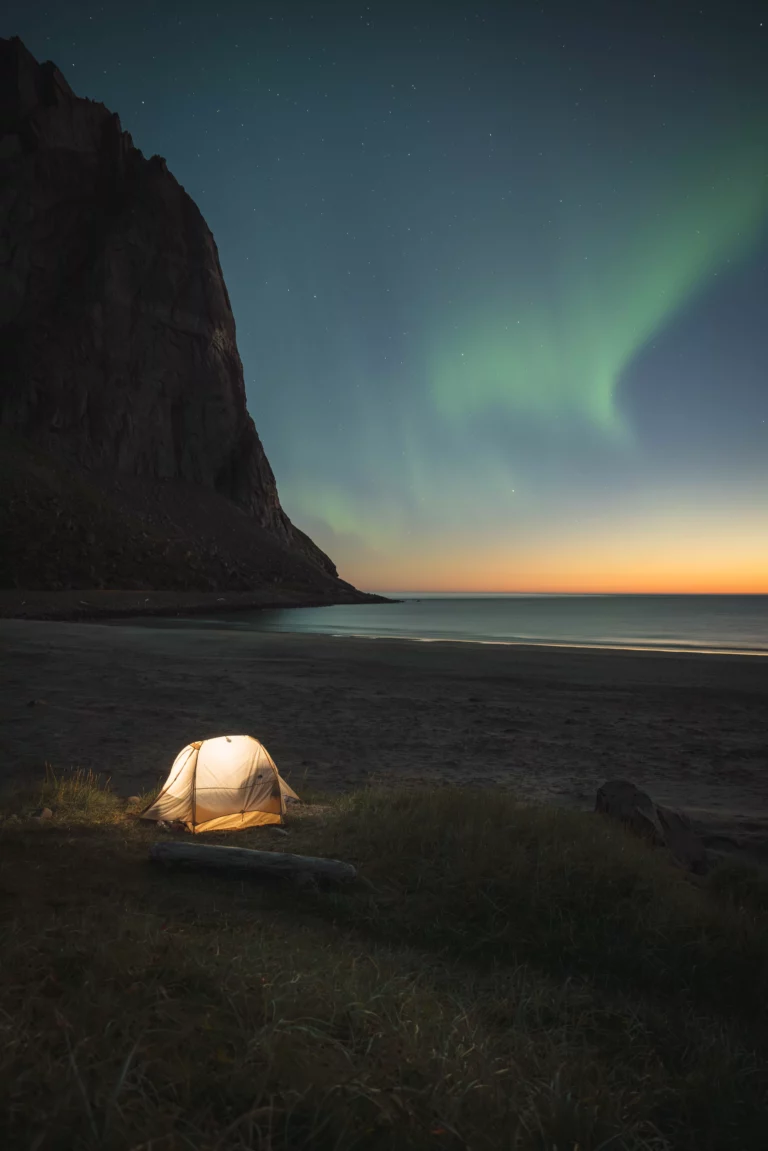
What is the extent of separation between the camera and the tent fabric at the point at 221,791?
756 centimetres

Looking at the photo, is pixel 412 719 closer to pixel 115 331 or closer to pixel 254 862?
pixel 254 862

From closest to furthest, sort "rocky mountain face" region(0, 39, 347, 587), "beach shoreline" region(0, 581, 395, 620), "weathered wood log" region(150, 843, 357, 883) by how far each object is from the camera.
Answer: "weathered wood log" region(150, 843, 357, 883) → "beach shoreline" region(0, 581, 395, 620) → "rocky mountain face" region(0, 39, 347, 587)

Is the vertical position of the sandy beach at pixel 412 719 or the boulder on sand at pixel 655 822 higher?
the boulder on sand at pixel 655 822

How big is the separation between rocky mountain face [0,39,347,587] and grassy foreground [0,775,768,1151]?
84.7 m

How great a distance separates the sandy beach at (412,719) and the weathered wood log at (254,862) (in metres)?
3.28

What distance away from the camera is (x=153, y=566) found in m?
77.3

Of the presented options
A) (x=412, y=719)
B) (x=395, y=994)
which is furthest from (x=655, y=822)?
(x=412, y=719)

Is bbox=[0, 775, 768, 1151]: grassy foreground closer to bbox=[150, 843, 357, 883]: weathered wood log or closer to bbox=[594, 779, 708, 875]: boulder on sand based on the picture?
bbox=[150, 843, 357, 883]: weathered wood log

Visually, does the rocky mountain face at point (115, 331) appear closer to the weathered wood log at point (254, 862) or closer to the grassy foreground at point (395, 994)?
the weathered wood log at point (254, 862)

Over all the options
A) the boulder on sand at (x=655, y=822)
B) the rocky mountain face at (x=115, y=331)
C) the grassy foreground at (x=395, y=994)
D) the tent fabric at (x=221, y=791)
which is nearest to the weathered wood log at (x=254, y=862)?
the grassy foreground at (x=395, y=994)

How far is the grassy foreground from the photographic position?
7.96 ft

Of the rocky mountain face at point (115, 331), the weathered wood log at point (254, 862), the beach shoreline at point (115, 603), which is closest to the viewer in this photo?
the weathered wood log at point (254, 862)

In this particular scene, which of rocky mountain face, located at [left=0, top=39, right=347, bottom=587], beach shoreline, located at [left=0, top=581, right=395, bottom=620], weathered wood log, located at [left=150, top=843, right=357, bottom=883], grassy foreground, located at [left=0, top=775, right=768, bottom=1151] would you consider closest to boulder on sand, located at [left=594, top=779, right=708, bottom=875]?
grassy foreground, located at [left=0, top=775, right=768, bottom=1151]

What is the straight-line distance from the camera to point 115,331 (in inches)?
4252
